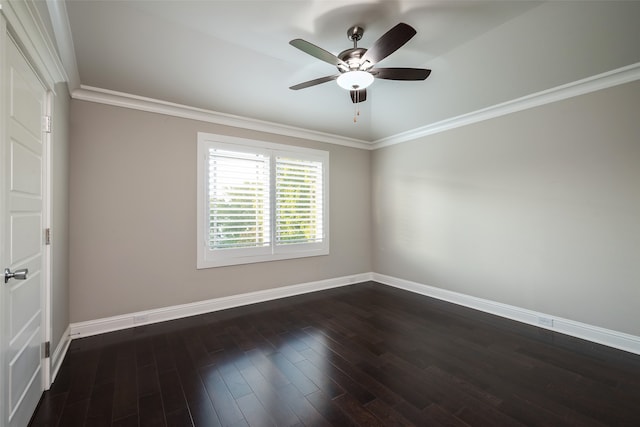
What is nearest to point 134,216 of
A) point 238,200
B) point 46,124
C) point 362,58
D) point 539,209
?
point 238,200

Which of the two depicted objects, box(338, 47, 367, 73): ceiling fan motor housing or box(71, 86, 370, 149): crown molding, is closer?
box(338, 47, 367, 73): ceiling fan motor housing

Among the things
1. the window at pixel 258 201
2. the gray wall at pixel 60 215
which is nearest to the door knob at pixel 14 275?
the gray wall at pixel 60 215

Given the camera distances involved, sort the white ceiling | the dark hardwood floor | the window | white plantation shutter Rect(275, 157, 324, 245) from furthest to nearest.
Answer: white plantation shutter Rect(275, 157, 324, 245) < the window < the white ceiling < the dark hardwood floor

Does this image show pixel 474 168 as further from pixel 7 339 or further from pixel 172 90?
pixel 7 339

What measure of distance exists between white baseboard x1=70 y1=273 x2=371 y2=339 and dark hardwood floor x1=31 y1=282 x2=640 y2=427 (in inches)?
5.2

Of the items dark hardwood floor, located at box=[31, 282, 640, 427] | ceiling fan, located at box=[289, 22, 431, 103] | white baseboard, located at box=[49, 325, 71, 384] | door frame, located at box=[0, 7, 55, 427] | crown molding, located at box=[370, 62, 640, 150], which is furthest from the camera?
crown molding, located at box=[370, 62, 640, 150]

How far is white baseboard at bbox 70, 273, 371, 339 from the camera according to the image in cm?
296

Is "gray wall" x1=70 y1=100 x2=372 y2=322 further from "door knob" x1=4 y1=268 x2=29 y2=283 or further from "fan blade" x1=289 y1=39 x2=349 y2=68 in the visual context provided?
"fan blade" x1=289 y1=39 x2=349 y2=68

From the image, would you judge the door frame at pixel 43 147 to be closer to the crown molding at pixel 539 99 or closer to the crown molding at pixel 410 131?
the crown molding at pixel 410 131

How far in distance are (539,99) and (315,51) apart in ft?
9.00

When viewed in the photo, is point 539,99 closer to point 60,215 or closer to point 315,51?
point 315,51

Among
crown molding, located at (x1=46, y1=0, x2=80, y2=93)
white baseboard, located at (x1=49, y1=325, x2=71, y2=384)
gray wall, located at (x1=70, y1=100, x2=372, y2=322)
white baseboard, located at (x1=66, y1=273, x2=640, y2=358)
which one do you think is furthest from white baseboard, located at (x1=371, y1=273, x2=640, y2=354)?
crown molding, located at (x1=46, y1=0, x2=80, y2=93)

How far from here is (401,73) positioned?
8.21ft

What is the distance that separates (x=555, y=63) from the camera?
8.97 ft
